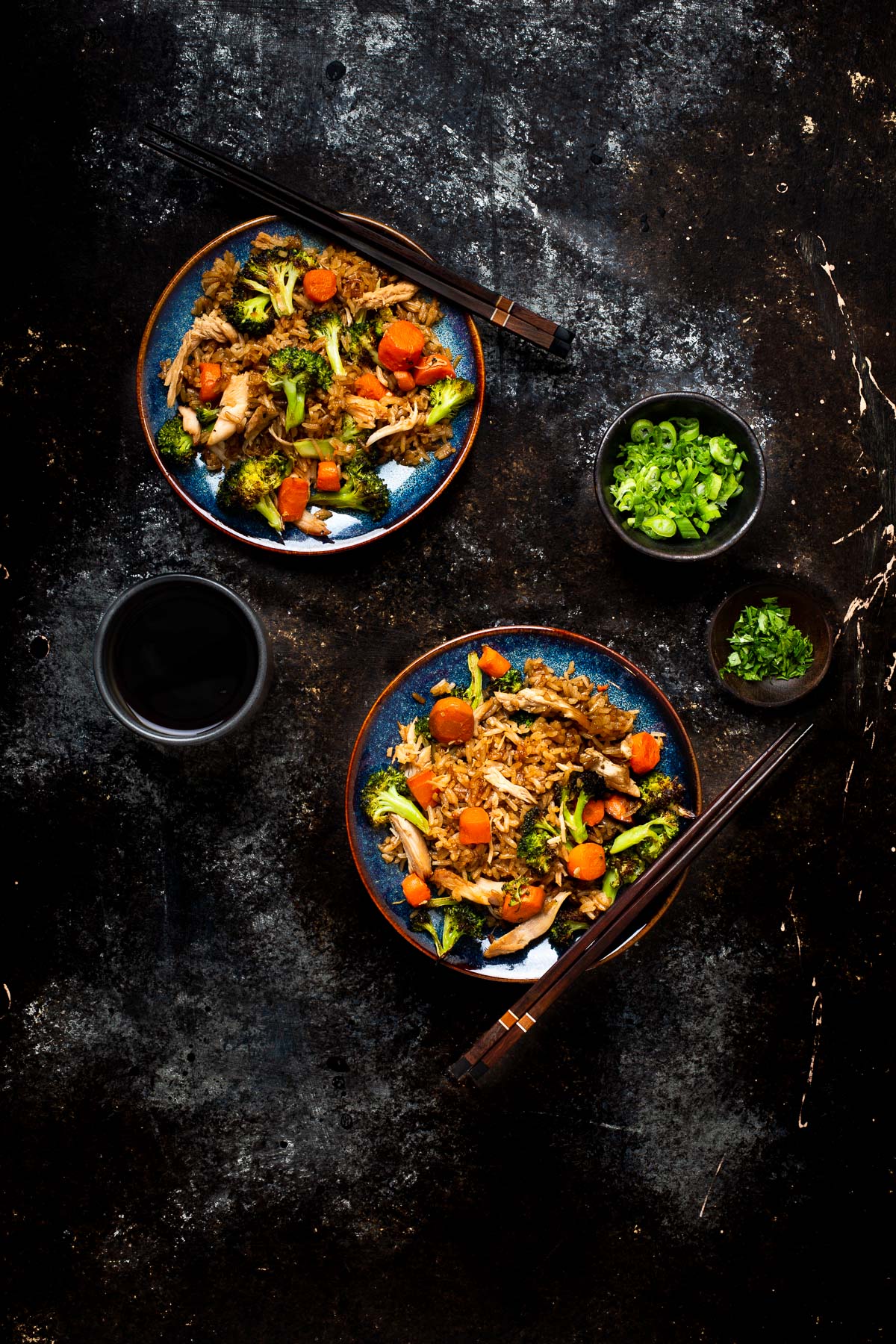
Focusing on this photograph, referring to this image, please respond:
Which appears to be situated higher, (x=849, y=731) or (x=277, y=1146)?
(x=849, y=731)

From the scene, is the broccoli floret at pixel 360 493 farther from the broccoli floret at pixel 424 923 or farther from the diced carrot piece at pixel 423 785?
the broccoli floret at pixel 424 923

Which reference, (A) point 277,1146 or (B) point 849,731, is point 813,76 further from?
(A) point 277,1146

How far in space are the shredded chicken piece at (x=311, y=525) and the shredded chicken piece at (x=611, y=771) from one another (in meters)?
1.44

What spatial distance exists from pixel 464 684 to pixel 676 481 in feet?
4.19

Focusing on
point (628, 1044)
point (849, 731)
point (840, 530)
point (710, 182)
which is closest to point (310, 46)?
point (710, 182)

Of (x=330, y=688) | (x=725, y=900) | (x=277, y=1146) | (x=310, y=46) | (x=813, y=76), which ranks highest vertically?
(x=813, y=76)

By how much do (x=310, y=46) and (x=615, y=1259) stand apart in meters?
5.87

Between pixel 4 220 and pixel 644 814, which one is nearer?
pixel 644 814

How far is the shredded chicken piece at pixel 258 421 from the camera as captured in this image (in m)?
3.37

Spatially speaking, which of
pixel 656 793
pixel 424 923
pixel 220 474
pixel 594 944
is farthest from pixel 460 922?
pixel 220 474

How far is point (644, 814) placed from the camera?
342cm

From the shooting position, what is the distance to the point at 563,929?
3.34 m

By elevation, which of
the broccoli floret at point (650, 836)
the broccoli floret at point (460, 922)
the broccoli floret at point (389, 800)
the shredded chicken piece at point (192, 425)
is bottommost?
the broccoli floret at point (460, 922)

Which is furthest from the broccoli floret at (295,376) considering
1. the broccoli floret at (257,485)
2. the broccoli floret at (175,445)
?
the broccoli floret at (175,445)
